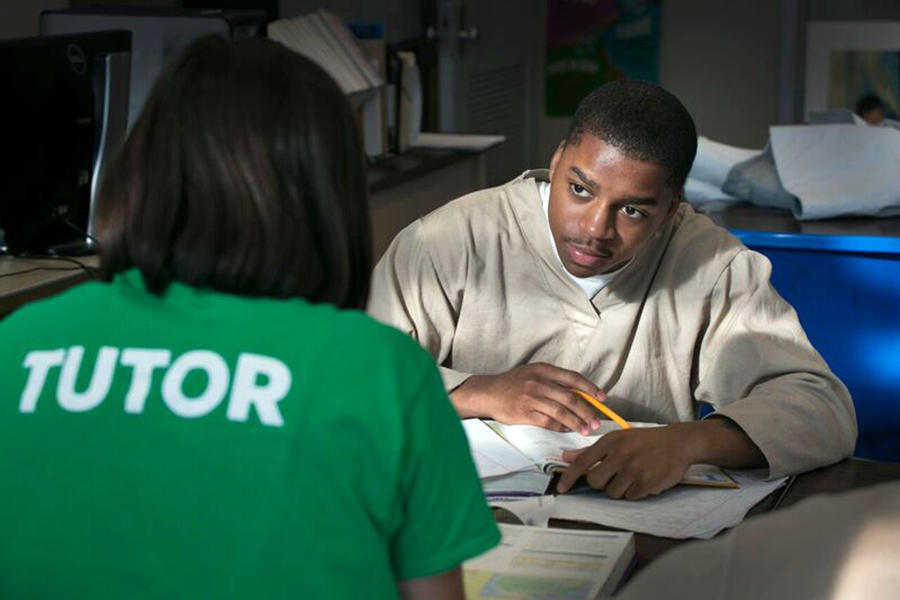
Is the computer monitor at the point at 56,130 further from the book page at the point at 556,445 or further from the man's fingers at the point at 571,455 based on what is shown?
the man's fingers at the point at 571,455

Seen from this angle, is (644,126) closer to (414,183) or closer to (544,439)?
(544,439)

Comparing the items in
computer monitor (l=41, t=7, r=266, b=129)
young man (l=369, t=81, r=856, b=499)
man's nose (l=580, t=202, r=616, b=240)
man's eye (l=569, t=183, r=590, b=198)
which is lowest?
young man (l=369, t=81, r=856, b=499)

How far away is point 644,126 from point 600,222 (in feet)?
0.49

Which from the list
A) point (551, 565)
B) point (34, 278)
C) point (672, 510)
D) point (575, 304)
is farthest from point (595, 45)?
point (551, 565)

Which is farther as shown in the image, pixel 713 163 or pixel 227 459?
pixel 713 163

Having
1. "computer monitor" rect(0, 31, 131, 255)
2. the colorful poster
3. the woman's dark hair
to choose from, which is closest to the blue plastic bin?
"computer monitor" rect(0, 31, 131, 255)

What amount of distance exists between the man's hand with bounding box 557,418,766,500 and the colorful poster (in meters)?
4.31

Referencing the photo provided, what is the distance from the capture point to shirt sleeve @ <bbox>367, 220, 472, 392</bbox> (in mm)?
1862

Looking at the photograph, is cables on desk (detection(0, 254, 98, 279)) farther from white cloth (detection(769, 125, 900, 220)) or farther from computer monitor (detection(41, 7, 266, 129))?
white cloth (detection(769, 125, 900, 220))

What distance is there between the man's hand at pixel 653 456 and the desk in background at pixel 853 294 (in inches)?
50.6

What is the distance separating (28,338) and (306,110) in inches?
9.7

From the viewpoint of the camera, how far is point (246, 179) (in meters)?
0.84

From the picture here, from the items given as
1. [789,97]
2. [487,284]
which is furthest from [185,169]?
[789,97]

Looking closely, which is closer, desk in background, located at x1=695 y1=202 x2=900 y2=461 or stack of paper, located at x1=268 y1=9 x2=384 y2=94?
desk in background, located at x1=695 y1=202 x2=900 y2=461
